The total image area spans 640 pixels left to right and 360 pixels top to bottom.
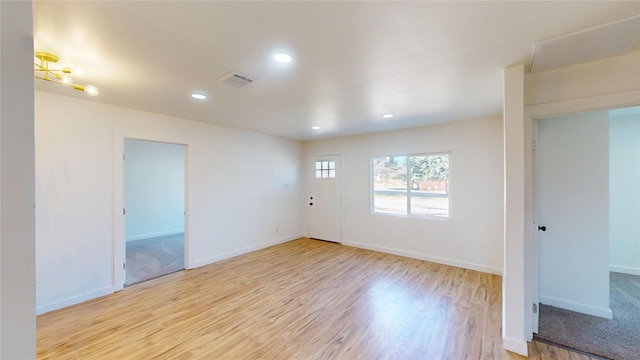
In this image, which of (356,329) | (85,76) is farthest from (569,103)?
(85,76)

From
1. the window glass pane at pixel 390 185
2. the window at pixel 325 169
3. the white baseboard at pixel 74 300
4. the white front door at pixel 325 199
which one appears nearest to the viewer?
the white baseboard at pixel 74 300

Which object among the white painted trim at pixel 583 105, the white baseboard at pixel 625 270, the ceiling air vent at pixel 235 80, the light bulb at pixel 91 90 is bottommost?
the white baseboard at pixel 625 270

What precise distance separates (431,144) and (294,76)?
311 cm

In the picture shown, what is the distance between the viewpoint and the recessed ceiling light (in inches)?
77.4

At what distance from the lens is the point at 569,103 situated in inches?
85.4

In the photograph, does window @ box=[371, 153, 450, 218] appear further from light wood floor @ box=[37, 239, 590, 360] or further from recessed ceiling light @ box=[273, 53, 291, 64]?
recessed ceiling light @ box=[273, 53, 291, 64]

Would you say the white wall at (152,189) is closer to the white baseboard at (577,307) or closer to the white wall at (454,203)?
the white wall at (454,203)

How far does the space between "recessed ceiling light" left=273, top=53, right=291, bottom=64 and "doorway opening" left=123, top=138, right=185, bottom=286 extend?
4.55 m

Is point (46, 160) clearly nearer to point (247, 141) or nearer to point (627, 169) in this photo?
point (247, 141)

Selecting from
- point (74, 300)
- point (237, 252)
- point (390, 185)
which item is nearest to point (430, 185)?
point (390, 185)

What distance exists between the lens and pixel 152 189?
21.5 ft

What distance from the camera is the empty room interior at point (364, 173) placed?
1.50m

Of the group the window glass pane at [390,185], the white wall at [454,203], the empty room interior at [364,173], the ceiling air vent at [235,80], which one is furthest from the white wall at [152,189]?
the window glass pane at [390,185]

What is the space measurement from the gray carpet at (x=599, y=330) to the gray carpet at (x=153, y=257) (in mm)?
5009
